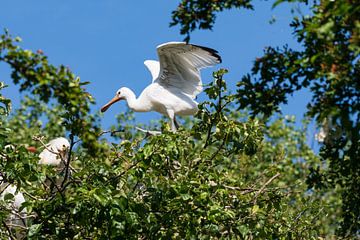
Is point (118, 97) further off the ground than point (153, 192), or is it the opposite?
point (118, 97)

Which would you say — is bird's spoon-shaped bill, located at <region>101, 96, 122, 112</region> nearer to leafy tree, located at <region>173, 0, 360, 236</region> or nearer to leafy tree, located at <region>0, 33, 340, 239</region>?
leafy tree, located at <region>0, 33, 340, 239</region>

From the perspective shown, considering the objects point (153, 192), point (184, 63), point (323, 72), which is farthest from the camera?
point (184, 63)

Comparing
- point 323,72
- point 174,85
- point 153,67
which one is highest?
point 153,67

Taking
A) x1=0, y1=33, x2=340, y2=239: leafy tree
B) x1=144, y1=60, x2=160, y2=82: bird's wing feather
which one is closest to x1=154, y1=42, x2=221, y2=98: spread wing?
x1=144, y1=60, x2=160, y2=82: bird's wing feather

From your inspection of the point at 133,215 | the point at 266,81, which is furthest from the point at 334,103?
the point at 133,215

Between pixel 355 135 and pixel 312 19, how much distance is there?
2.02 ft

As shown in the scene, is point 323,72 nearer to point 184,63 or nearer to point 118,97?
point 184,63

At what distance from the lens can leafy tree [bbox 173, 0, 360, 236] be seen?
3.67 metres

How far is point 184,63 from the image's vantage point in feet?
31.0

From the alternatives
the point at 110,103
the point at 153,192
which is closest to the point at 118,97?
the point at 110,103

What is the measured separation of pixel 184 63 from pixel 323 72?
565 centimetres

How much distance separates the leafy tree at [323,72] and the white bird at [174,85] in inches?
165

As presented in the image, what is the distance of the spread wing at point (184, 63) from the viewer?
905 cm

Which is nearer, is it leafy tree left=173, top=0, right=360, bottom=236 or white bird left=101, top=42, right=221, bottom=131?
leafy tree left=173, top=0, right=360, bottom=236
